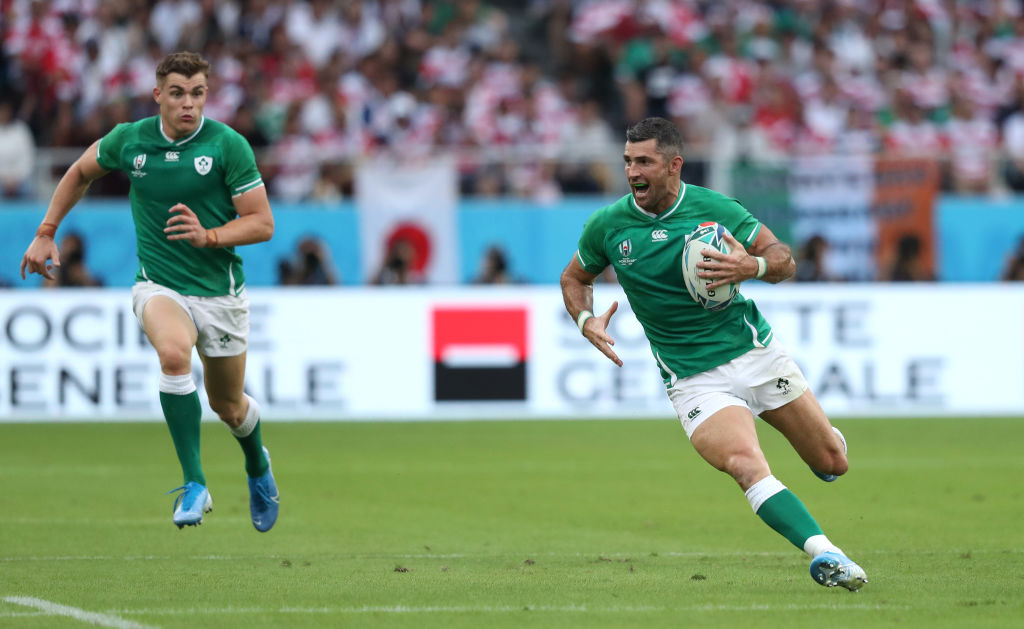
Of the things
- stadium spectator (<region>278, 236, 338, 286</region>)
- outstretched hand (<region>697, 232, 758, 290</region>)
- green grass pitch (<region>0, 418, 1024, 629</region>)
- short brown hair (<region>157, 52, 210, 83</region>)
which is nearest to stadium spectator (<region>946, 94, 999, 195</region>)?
green grass pitch (<region>0, 418, 1024, 629</region>)

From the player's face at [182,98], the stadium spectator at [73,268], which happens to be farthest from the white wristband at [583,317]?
the stadium spectator at [73,268]

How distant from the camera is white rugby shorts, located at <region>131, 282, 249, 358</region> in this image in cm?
934

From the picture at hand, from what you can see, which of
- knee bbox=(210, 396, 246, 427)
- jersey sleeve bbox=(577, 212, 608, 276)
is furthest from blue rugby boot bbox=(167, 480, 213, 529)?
jersey sleeve bbox=(577, 212, 608, 276)

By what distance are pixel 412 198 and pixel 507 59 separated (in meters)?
4.10

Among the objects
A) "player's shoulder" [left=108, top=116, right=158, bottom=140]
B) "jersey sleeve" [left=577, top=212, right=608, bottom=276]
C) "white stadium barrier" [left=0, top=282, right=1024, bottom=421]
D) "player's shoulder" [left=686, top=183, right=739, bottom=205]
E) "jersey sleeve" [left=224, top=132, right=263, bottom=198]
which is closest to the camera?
"player's shoulder" [left=686, top=183, right=739, bottom=205]

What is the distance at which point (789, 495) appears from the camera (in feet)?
24.5

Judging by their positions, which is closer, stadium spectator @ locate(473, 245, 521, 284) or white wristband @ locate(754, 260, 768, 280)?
white wristband @ locate(754, 260, 768, 280)

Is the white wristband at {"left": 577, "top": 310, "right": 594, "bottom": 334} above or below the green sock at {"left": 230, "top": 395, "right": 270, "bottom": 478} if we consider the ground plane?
above

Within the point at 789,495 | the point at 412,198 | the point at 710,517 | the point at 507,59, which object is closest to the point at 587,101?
the point at 507,59

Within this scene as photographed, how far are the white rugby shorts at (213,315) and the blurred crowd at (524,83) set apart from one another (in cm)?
1130

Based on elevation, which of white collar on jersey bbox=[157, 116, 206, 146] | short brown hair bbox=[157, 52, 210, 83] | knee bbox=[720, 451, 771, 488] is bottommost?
knee bbox=[720, 451, 771, 488]

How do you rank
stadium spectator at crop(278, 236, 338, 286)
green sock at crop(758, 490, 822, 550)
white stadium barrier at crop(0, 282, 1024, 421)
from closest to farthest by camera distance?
green sock at crop(758, 490, 822, 550) < white stadium barrier at crop(0, 282, 1024, 421) < stadium spectator at crop(278, 236, 338, 286)

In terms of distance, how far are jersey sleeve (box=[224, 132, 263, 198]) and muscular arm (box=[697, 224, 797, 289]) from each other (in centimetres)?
291

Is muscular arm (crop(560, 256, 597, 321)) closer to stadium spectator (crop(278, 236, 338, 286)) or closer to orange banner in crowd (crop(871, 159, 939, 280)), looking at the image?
stadium spectator (crop(278, 236, 338, 286))
